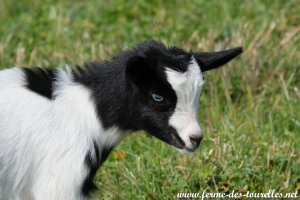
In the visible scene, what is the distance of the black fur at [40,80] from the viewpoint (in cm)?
468

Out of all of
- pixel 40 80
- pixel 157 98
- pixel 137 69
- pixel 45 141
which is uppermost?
pixel 137 69

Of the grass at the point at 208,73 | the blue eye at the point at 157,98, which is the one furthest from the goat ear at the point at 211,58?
the grass at the point at 208,73

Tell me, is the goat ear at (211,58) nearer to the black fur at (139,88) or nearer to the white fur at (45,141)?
the black fur at (139,88)

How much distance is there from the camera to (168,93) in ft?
14.5

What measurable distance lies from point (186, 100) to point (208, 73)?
2541 mm

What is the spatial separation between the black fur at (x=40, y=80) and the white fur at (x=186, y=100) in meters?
0.73

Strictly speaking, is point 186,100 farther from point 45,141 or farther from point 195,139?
point 45,141

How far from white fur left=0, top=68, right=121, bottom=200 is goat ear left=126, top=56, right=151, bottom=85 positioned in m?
0.31

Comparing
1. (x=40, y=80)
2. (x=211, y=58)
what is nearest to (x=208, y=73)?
(x=211, y=58)

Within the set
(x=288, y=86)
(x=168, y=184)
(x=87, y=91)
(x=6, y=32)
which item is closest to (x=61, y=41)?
(x=6, y=32)

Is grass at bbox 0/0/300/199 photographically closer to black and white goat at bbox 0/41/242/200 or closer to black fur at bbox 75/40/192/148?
black and white goat at bbox 0/41/242/200

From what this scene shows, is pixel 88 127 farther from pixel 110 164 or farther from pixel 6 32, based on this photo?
pixel 6 32

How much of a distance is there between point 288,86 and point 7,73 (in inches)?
116

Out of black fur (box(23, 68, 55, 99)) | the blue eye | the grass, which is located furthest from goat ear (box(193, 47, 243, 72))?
the grass
